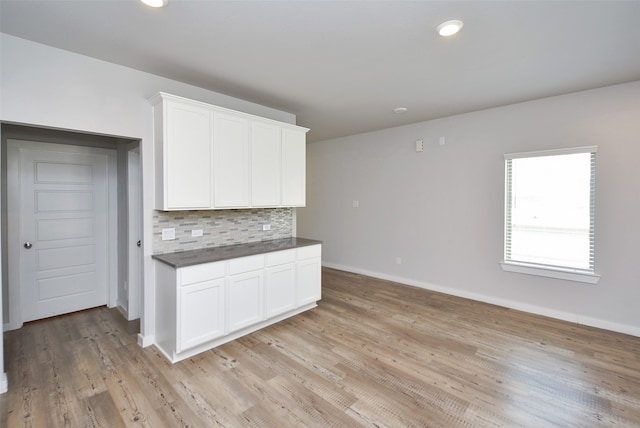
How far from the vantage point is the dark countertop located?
270cm

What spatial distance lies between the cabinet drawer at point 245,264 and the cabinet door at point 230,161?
598mm

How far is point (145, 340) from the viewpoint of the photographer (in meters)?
2.90

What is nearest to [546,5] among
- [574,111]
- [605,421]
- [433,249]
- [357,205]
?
[574,111]

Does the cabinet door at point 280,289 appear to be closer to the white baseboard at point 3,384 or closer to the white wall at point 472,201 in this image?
the white baseboard at point 3,384

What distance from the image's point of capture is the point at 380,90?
3373 millimetres

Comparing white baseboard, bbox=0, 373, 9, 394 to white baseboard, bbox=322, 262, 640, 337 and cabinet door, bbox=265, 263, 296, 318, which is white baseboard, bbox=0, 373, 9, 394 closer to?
cabinet door, bbox=265, 263, 296, 318

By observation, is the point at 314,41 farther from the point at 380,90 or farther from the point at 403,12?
the point at 380,90

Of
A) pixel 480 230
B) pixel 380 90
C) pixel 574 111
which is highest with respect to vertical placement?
pixel 380 90

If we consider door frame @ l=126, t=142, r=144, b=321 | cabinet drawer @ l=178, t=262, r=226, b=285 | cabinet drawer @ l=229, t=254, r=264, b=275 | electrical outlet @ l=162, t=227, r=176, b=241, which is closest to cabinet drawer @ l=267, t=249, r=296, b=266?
cabinet drawer @ l=229, t=254, r=264, b=275

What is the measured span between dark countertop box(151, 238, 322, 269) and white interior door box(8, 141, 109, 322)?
1.61 m

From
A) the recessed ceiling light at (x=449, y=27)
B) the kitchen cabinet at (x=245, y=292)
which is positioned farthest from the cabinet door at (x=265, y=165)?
the recessed ceiling light at (x=449, y=27)

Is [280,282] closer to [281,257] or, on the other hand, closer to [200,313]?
[281,257]

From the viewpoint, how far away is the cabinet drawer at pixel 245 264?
117 inches

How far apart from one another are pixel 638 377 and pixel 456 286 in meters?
2.13
